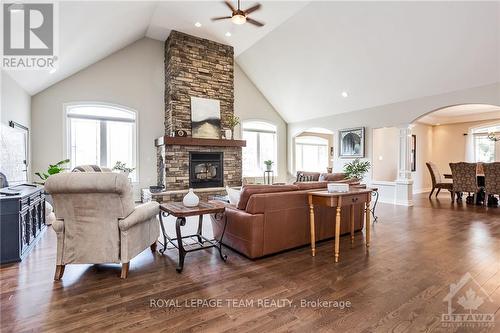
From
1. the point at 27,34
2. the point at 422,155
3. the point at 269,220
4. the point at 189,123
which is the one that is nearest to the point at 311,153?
the point at 422,155

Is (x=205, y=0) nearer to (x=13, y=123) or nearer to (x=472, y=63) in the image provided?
(x=13, y=123)

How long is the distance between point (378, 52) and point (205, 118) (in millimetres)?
4678

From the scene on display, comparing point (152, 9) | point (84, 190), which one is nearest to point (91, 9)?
point (152, 9)

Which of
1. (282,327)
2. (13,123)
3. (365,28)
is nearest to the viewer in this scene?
(282,327)

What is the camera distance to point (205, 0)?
211 inches

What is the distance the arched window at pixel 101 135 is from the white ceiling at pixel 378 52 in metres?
4.29

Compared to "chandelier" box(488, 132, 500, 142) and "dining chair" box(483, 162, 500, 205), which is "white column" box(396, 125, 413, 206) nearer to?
"dining chair" box(483, 162, 500, 205)

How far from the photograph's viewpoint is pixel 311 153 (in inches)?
484

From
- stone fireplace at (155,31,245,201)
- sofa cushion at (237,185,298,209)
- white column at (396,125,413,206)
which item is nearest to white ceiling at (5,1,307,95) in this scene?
stone fireplace at (155,31,245,201)

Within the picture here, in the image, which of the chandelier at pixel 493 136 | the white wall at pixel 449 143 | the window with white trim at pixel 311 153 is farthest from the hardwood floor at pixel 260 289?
the window with white trim at pixel 311 153

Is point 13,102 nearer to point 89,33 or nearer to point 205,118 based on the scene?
point 89,33

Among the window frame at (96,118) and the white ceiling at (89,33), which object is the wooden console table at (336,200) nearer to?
the white ceiling at (89,33)

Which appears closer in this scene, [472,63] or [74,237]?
[74,237]

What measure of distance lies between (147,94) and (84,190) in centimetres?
562
